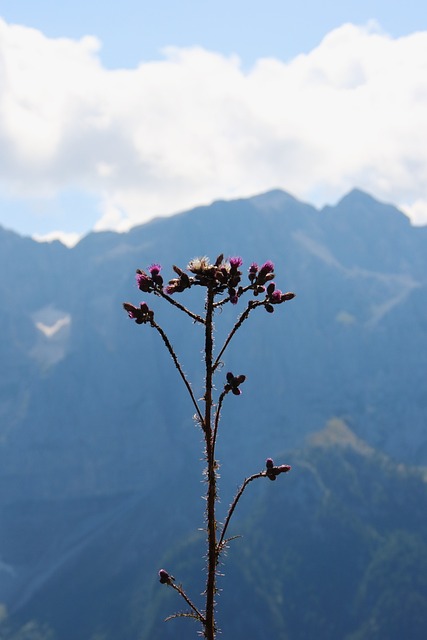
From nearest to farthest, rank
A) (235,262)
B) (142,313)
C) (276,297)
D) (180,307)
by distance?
(180,307)
(235,262)
(142,313)
(276,297)

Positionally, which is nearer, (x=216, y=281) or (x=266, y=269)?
(x=216, y=281)

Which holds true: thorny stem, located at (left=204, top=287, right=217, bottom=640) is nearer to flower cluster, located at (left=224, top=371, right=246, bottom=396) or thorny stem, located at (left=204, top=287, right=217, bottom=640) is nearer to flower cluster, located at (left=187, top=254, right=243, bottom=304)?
flower cluster, located at (left=187, top=254, right=243, bottom=304)

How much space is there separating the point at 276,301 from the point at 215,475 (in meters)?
1.72

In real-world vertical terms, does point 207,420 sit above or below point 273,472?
above

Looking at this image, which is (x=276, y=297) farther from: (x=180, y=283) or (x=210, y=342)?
(x=180, y=283)

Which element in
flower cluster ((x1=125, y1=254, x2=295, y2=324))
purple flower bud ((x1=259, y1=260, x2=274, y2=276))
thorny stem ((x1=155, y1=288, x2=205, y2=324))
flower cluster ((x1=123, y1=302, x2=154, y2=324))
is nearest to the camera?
thorny stem ((x1=155, y1=288, x2=205, y2=324))

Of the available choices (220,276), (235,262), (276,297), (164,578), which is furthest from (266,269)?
(164,578)

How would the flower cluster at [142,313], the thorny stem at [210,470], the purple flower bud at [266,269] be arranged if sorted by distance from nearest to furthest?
the thorny stem at [210,470]
the flower cluster at [142,313]
the purple flower bud at [266,269]

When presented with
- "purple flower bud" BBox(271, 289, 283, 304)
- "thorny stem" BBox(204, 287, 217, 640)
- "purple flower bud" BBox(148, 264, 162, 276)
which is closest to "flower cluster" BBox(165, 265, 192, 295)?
"thorny stem" BBox(204, 287, 217, 640)

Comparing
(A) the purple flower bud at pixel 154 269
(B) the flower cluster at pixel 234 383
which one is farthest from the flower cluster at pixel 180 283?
(B) the flower cluster at pixel 234 383

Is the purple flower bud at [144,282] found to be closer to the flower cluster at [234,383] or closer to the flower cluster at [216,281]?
the flower cluster at [216,281]

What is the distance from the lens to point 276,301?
6.44 meters

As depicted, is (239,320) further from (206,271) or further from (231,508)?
(231,508)

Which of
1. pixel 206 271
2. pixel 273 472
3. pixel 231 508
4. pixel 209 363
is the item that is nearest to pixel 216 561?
pixel 231 508
